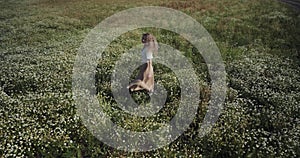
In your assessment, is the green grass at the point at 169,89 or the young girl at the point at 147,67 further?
the young girl at the point at 147,67

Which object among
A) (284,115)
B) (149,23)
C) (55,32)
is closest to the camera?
(284,115)

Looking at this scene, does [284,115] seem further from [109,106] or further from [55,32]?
[55,32]

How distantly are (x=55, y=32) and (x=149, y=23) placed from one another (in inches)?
302

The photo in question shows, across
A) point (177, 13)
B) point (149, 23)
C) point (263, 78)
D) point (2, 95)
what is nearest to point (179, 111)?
point (263, 78)

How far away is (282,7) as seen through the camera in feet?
104

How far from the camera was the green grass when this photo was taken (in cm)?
1110

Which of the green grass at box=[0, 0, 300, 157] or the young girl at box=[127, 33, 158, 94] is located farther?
the young girl at box=[127, 33, 158, 94]

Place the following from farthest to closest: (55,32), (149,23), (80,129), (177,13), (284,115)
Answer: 1. (177,13)
2. (149,23)
3. (55,32)
4. (284,115)
5. (80,129)

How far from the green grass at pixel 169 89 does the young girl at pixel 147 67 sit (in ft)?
1.61

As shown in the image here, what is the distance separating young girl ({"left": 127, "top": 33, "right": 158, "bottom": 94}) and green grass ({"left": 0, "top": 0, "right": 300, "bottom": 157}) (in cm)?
49

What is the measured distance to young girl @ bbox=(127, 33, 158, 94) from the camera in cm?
1344

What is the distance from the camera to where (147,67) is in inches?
543

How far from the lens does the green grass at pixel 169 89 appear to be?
11.1 meters

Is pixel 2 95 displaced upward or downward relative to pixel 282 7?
downward
